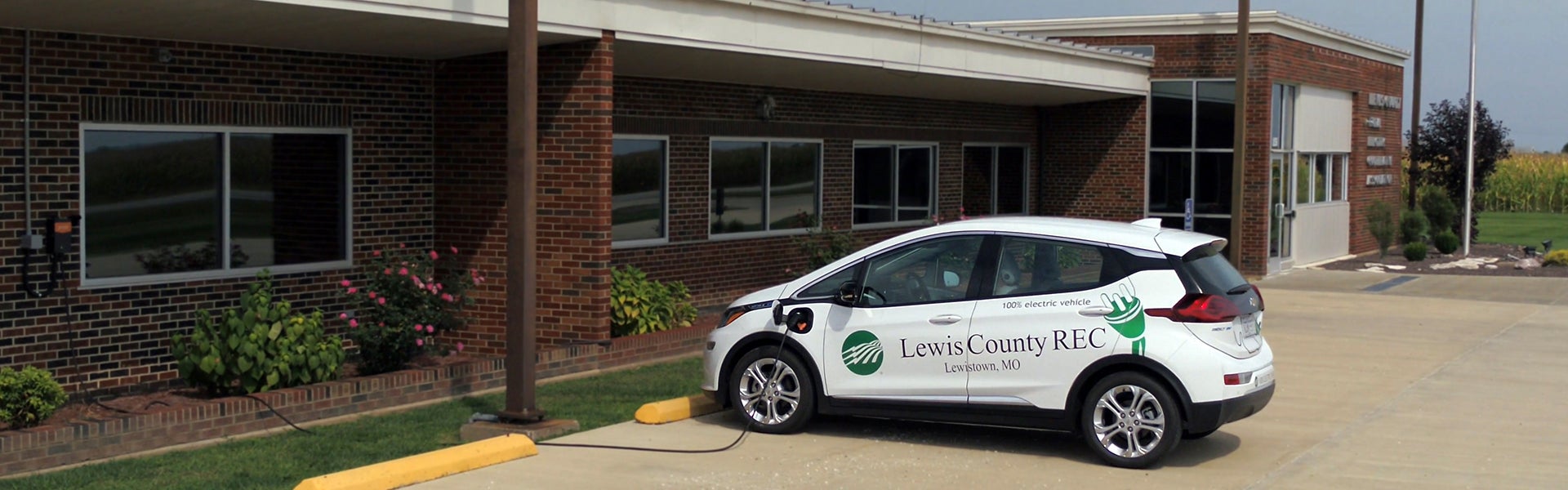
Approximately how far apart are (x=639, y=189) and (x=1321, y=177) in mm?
17660

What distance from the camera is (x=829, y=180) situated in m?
20.6

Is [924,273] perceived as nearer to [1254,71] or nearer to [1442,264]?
[1254,71]

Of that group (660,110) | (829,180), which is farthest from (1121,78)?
(660,110)

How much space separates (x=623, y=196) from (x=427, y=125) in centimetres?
310

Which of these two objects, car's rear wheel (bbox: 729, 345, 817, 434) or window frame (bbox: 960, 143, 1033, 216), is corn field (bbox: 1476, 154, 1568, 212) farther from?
car's rear wheel (bbox: 729, 345, 817, 434)

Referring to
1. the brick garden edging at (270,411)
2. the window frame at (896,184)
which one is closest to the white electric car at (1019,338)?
the brick garden edging at (270,411)

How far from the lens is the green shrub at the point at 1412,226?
3225 centimetres

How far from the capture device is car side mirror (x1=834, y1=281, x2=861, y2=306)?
33.0 ft

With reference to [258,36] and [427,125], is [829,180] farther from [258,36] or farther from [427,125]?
[258,36]

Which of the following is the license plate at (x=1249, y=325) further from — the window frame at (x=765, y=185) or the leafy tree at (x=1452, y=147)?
the leafy tree at (x=1452, y=147)

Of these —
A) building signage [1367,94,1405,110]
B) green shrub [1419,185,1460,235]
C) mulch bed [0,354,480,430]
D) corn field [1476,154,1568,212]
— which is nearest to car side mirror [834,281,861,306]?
mulch bed [0,354,480,430]

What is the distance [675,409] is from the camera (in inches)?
429

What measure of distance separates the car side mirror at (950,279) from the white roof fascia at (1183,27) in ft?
57.5

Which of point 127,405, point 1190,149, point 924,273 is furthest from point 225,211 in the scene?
point 1190,149
